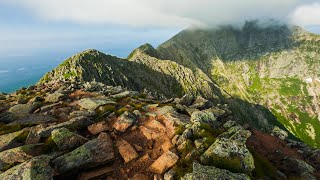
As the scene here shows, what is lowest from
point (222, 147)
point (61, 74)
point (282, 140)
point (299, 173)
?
point (61, 74)

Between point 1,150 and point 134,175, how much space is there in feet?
40.5

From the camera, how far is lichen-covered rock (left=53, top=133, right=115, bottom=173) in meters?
19.8

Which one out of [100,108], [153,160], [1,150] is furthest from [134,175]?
[100,108]

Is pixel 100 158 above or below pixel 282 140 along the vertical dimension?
above

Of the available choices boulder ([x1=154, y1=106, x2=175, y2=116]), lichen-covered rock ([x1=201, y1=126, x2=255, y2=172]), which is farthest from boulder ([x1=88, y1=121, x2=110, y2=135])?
lichen-covered rock ([x1=201, y1=126, x2=255, y2=172])

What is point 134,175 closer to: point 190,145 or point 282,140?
point 190,145

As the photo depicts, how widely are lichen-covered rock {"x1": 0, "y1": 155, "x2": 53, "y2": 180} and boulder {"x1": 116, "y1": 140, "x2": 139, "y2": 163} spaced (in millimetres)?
6000

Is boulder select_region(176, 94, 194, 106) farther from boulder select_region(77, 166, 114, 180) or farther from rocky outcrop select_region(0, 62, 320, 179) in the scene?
boulder select_region(77, 166, 114, 180)

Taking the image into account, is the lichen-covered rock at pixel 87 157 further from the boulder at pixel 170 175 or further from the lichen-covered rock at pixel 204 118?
the lichen-covered rock at pixel 204 118

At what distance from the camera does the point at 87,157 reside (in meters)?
20.7

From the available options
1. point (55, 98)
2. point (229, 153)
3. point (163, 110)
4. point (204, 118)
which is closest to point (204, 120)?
point (204, 118)

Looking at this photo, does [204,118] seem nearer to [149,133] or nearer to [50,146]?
[149,133]

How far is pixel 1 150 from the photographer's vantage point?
2311 centimetres

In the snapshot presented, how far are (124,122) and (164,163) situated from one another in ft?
28.8
